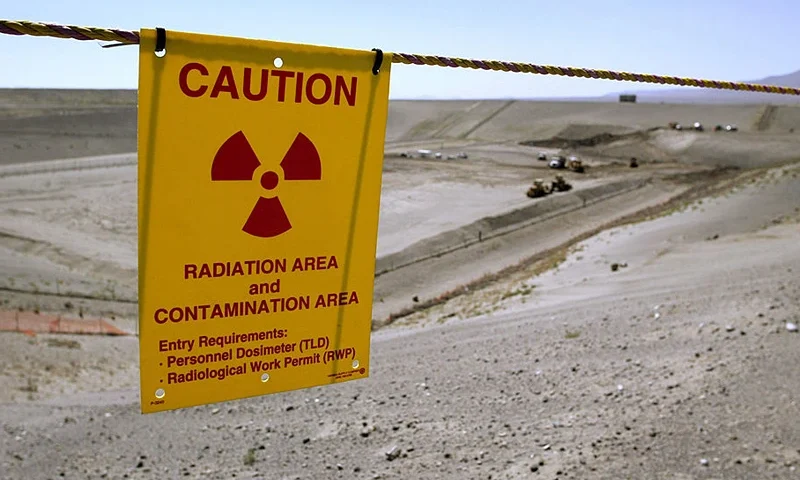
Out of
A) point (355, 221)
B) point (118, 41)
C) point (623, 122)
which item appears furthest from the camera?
point (623, 122)

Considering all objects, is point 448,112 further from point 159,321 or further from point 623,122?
point 159,321

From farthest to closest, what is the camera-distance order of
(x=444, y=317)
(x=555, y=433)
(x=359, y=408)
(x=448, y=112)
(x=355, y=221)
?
(x=448, y=112) < (x=444, y=317) < (x=359, y=408) < (x=555, y=433) < (x=355, y=221)

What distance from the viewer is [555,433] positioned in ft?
27.5

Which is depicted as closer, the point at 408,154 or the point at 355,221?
the point at 355,221

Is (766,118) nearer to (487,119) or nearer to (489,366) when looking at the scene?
(487,119)

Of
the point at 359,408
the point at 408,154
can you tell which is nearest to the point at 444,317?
the point at 359,408

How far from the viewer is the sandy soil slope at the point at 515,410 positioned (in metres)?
7.64

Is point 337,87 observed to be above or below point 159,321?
above

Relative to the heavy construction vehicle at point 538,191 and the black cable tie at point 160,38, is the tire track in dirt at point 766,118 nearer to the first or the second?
the heavy construction vehicle at point 538,191

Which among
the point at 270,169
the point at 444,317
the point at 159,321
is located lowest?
the point at 444,317

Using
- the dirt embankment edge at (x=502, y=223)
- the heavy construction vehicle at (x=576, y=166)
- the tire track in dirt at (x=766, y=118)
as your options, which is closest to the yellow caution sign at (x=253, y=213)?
the dirt embankment edge at (x=502, y=223)

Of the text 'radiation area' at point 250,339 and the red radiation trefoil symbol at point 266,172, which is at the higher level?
the red radiation trefoil symbol at point 266,172

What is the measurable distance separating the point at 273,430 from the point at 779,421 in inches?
228

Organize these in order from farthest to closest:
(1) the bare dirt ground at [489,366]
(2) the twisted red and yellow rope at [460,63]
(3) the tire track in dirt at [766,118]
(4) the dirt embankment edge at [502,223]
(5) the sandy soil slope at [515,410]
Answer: (3) the tire track in dirt at [766,118]
(4) the dirt embankment edge at [502,223]
(1) the bare dirt ground at [489,366]
(5) the sandy soil slope at [515,410]
(2) the twisted red and yellow rope at [460,63]
